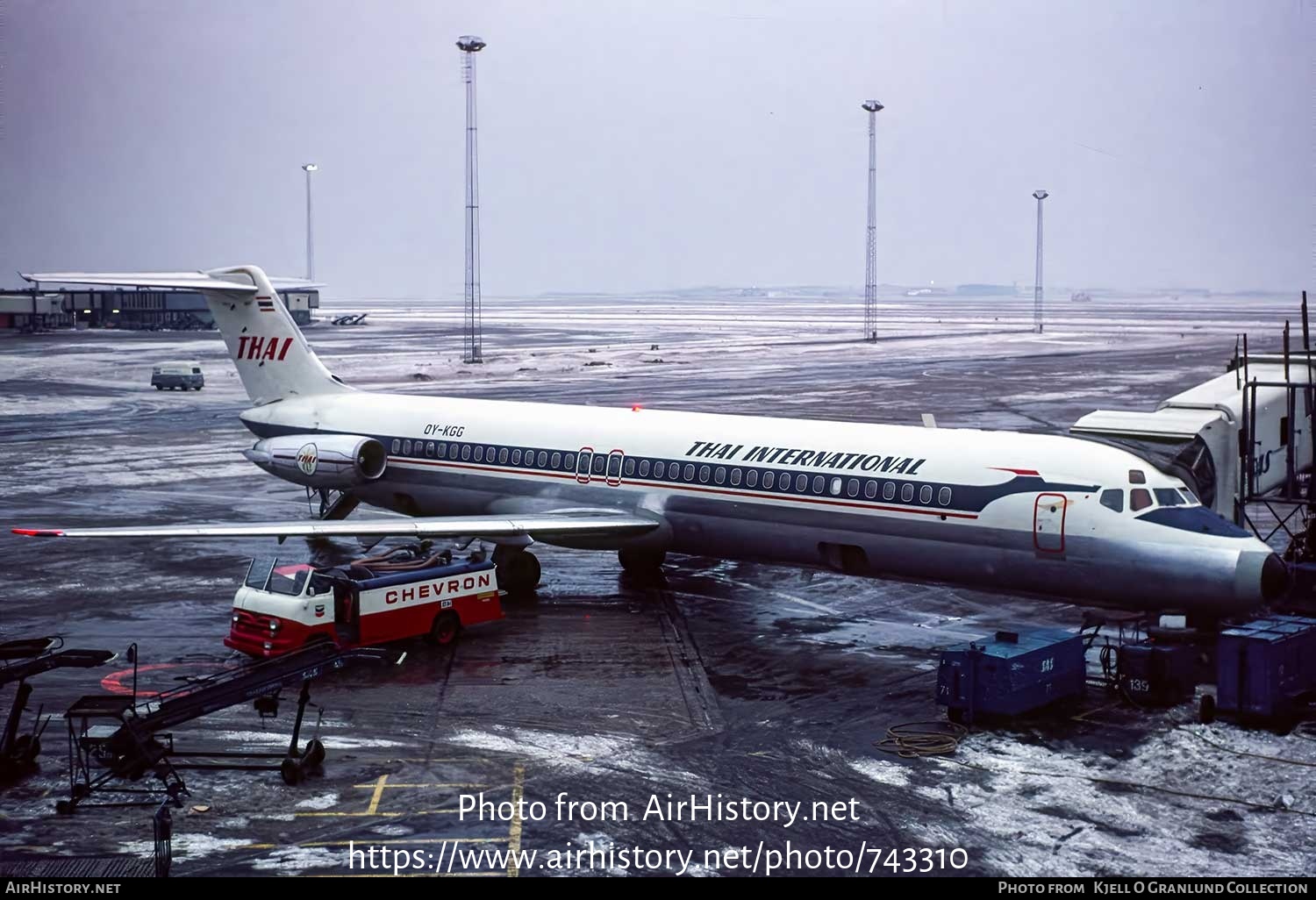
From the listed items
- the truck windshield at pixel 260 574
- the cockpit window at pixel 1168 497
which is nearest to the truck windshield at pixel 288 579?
the truck windshield at pixel 260 574

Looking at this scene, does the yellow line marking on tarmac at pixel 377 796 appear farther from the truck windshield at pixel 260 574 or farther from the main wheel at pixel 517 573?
the main wheel at pixel 517 573

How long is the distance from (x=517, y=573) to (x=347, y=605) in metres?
6.00

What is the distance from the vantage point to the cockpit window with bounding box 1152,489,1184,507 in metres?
24.0

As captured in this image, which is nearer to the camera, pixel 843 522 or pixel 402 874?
pixel 402 874

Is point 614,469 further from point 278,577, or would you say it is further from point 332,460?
point 278,577

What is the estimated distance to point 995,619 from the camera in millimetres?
28484

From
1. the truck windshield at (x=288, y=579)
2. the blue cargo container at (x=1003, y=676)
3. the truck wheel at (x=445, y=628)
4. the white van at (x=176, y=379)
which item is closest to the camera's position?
the blue cargo container at (x=1003, y=676)

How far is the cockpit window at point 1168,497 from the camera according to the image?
944 inches

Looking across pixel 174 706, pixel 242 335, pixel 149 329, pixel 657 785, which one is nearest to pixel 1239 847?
pixel 657 785

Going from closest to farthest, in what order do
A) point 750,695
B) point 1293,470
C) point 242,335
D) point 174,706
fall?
point 174,706
point 750,695
point 1293,470
point 242,335

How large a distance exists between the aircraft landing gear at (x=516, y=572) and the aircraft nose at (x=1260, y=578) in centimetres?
1397

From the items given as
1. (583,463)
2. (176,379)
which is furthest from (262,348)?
(176,379)
